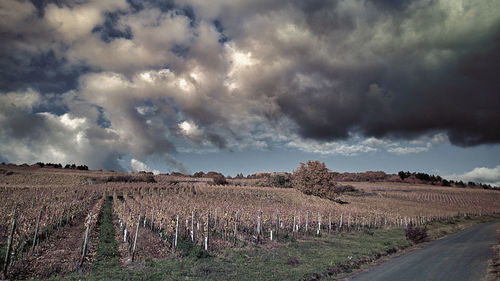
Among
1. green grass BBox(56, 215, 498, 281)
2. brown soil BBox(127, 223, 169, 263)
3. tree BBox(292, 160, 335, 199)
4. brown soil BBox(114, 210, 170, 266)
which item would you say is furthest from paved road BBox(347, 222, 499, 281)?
tree BBox(292, 160, 335, 199)

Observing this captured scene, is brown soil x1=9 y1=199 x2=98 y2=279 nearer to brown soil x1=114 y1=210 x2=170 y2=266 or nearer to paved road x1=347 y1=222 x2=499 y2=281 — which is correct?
brown soil x1=114 y1=210 x2=170 y2=266

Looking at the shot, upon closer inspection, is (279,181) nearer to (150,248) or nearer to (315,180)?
(315,180)

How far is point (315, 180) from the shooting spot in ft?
250

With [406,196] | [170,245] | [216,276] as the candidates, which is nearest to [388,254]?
[216,276]

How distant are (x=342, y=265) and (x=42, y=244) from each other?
73.6ft

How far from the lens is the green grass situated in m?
13.9

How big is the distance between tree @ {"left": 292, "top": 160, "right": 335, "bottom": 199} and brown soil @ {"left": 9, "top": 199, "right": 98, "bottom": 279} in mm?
61590

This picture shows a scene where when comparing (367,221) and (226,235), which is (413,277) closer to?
(226,235)

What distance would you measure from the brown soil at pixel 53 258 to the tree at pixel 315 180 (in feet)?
202

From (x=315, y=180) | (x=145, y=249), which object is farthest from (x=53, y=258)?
(x=315, y=180)

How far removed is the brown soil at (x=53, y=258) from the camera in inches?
532

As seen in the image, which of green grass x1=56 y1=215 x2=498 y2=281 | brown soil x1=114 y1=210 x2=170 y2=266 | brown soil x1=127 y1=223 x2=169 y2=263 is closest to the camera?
green grass x1=56 y1=215 x2=498 y2=281

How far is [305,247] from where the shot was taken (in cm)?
2306

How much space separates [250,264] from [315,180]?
206ft
